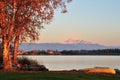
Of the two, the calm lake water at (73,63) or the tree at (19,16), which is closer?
the tree at (19,16)

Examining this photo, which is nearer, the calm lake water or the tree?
the tree

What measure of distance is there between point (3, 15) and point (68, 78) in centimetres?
1142

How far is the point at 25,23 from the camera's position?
136 feet

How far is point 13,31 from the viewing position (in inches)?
1673

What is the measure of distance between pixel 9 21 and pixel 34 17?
2.22 metres

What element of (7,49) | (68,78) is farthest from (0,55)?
(68,78)

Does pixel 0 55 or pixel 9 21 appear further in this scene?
pixel 0 55

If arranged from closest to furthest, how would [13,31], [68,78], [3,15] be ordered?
[68,78] → [3,15] → [13,31]

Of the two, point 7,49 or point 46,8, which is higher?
point 46,8

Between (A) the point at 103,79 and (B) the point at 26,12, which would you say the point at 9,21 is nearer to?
(B) the point at 26,12

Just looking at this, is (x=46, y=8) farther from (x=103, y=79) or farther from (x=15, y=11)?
(x=103, y=79)

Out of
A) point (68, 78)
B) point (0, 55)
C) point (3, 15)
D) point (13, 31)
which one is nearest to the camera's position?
point (68, 78)

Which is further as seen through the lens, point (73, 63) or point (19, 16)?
point (73, 63)

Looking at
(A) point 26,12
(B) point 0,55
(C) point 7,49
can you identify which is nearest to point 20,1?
(A) point 26,12
